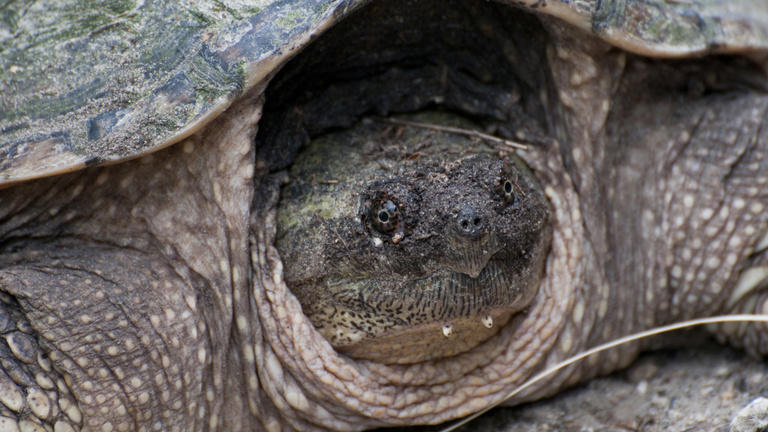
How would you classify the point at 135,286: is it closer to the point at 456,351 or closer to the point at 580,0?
the point at 456,351

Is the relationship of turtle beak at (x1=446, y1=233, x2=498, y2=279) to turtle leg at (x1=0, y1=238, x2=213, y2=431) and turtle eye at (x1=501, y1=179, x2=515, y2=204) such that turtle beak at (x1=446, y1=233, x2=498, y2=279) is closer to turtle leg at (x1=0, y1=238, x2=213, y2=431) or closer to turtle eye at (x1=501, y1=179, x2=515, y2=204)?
turtle eye at (x1=501, y1=179, x2=515, y2=204)

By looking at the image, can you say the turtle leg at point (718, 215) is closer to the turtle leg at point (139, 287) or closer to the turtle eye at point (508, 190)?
the turtle eye at point (508, 190)

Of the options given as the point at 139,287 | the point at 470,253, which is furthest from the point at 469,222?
the point at 139,287

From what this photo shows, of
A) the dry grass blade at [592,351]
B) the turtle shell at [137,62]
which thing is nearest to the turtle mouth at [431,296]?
the dry grass blade at [592,351]

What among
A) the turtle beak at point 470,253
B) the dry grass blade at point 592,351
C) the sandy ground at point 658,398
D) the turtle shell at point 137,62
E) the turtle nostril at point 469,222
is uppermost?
the turtle shell at point 137,62

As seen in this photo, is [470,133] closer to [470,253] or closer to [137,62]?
[470,253]

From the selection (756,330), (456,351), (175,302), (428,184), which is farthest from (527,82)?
(175,302)

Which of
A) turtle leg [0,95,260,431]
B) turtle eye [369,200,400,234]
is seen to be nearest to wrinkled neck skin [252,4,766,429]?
turtle leg [0,95,260,431]
